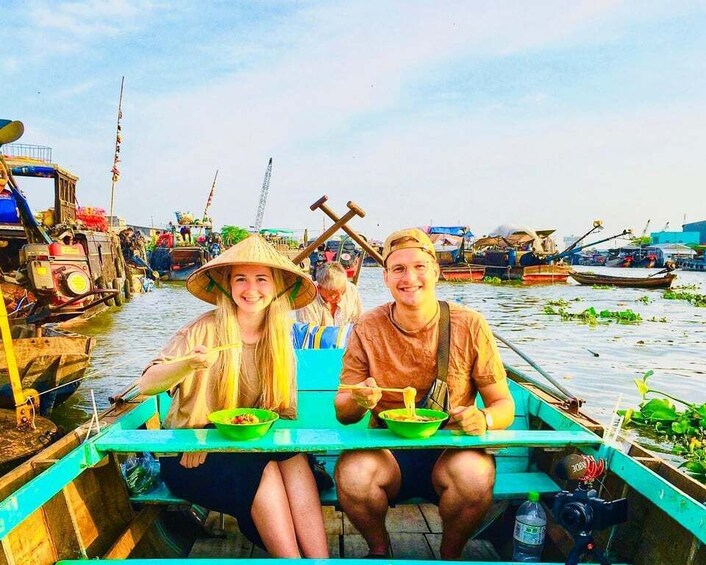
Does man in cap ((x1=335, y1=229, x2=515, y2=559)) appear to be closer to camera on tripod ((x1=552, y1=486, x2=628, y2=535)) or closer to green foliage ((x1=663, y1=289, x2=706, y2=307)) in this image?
camera on tripod ((x1=552, y1=486, x2=628, y2=535))

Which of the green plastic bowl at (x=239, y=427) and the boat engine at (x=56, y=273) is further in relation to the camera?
the boat engine at (x=56, y=273)

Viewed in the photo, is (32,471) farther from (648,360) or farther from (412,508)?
(648,360)

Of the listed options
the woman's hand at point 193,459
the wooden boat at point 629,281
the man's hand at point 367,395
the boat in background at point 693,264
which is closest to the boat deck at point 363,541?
the woman's hand at point 193,459

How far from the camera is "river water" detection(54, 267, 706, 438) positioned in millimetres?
8055

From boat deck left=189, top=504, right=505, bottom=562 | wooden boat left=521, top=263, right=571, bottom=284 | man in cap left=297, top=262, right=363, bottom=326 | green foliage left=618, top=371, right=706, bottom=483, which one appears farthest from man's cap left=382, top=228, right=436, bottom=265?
wooden boat left=521, top=263, right=571, bottom=284

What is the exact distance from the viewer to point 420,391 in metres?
2.58

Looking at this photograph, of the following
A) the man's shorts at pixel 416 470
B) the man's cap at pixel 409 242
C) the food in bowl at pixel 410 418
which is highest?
the man's cap at pixel 409 242

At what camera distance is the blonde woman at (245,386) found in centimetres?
230

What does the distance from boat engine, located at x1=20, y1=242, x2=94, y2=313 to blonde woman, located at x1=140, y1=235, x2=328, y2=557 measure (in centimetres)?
599

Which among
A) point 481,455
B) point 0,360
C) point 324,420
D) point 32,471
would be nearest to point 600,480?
point 481,455

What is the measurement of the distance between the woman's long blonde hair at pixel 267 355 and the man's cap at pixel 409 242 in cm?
63

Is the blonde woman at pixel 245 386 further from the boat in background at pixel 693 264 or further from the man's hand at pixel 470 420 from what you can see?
the boat in background at pixel 693 264

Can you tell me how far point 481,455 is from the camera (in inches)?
92.4

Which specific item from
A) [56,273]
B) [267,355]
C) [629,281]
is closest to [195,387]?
[267,355]
